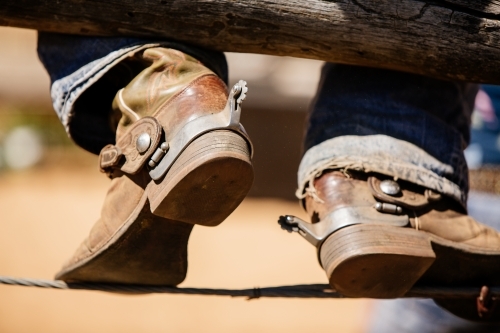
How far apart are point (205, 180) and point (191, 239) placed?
3810 millimetres

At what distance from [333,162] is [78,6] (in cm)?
55

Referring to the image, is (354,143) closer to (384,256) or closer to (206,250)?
(384,256)

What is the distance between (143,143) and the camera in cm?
120

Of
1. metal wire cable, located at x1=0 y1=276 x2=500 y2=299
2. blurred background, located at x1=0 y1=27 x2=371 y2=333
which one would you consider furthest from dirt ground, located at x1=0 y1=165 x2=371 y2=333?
metal wire cable, located at x1=0 y1=276 x2=500 y2=299

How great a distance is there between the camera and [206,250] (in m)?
4.71

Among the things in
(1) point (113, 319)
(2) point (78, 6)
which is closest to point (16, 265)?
(1) point (113, 319)

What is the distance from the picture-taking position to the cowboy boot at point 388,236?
1.26 meters

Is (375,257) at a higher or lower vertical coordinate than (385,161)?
lower

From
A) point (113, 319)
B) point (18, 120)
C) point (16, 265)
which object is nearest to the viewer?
point (113, 319)

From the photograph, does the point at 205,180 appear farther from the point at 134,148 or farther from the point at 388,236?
the point at 388,236

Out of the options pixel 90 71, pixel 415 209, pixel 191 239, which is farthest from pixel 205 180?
pixel 191 239

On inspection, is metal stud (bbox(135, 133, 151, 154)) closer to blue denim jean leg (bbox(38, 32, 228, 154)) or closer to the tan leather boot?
blue denim jean leg (bbox(38, 32, 228, 154))

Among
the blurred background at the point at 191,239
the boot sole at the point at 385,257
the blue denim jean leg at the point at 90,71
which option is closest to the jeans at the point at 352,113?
the blue denim jean leg at the point at 90,71

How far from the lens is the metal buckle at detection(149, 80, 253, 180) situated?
45.4 inches
